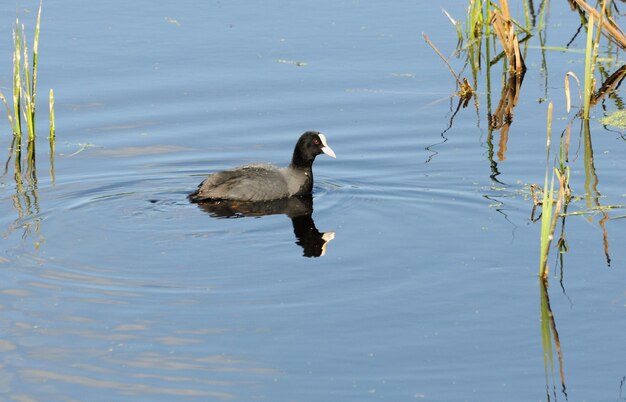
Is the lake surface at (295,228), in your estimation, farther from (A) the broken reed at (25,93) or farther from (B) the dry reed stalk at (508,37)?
(A) the broken reed at (25,93)

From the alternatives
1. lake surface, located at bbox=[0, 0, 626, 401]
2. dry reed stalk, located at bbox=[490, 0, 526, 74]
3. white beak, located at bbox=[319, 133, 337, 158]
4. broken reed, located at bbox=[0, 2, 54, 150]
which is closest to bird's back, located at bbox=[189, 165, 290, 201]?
lake surface, located at bbox=[0, 0, 626, 401]

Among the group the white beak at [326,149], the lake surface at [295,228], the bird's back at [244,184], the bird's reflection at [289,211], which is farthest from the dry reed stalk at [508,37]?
the bird's back at [244,184]

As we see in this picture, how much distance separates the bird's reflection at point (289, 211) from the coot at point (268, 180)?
0.16ft

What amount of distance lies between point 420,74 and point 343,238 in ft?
13.5

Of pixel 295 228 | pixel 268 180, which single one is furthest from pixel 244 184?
pixel 295 228

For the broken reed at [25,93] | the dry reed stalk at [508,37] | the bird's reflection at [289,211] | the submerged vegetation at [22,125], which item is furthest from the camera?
the dry reed stalk at [508,37]

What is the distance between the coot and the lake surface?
0.94 ft

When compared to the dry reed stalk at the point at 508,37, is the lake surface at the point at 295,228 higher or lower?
lower

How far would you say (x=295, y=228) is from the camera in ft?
27.6

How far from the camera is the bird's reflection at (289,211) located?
8039 mm

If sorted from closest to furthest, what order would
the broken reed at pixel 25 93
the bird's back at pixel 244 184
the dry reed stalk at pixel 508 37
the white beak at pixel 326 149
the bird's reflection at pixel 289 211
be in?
1. the bird's reflection at pixel 289 211
2. the bird's back at pixel 244 184
3. the white beak at pixel 326 149
4. the broken reed at pixel 25 93
5. the dry reed stalk at pixel 508 37

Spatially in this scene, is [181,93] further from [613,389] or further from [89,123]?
[613,389]

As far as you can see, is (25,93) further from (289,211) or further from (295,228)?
(295,228)

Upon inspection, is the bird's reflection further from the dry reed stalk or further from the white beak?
the dry reed stalk
